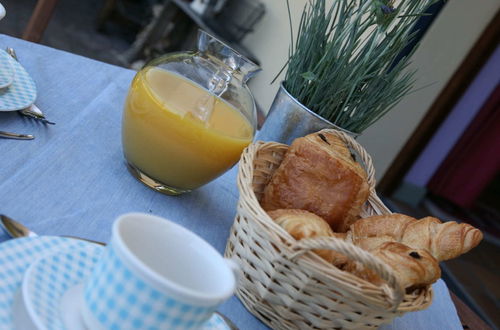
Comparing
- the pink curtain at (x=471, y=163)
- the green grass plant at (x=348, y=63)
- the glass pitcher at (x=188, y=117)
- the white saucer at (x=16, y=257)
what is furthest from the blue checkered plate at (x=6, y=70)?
the pink curtain at (x=471, y=163)

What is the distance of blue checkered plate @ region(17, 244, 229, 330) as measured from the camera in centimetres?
34

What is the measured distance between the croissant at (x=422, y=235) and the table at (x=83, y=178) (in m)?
0.14

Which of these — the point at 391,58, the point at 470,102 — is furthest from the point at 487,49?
the point at 391,58

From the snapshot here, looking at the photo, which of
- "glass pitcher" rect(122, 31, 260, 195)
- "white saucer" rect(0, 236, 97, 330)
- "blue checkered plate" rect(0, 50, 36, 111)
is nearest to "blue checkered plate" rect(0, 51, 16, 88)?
"blue checkered plate" rect(0, 50, 36, 111)

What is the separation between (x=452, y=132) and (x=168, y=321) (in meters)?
3.46

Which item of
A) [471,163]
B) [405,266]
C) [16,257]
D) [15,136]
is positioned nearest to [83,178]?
[15,136]

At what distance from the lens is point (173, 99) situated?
665mm

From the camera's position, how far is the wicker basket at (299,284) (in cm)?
48

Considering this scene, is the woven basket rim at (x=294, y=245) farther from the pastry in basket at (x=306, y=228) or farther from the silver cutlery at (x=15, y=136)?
the silver cutlery at (x=15, y=136)

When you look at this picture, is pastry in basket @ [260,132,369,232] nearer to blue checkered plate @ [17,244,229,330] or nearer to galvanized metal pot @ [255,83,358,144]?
galvanized metal pot @ [255,83,358,144]

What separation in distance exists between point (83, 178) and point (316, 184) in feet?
1.00

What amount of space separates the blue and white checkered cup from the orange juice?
0.98 ft

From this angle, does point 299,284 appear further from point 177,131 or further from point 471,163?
point 471,163

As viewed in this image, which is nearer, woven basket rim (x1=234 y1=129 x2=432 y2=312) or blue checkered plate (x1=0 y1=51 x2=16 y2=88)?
woven basket rim (x1=234 y1=129 x2=432 y2=312)
